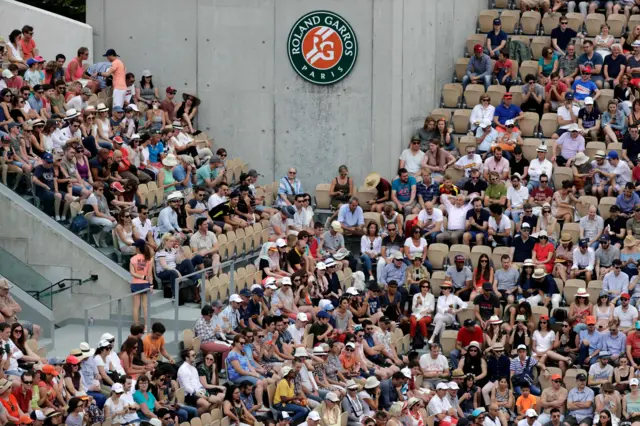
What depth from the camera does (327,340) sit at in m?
27.6

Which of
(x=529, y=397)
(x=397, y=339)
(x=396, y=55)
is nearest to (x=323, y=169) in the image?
(x=396, y=55)

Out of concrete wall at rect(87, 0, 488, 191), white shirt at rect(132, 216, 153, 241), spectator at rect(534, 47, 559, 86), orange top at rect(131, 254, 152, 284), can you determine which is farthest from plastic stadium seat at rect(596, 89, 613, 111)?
orange top at rect(131, 254, 152, 284)

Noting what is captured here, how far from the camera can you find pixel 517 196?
30906 millimetres

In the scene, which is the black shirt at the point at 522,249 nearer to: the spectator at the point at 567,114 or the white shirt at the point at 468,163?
the white shirt at the point at 468,163

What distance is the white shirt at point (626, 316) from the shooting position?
28406 millimetres

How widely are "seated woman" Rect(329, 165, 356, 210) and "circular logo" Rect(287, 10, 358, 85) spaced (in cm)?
178

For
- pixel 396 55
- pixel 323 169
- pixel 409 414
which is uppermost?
pixel 396 55

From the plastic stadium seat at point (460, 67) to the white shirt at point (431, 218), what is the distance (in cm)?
525

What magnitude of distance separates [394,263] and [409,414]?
12.6 ft

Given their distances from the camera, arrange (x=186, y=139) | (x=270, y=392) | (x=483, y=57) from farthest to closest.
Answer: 1. (x=483, y=57)
2. (x=186, y=139)
3. (x=270, y=392)

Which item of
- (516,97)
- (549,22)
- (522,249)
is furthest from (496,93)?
(522,249)

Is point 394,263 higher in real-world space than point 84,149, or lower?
lower

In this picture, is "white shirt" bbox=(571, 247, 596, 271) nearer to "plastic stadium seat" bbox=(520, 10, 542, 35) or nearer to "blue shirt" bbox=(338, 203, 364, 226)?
"blue shirt" bbox=(338, 203, 364, 226)

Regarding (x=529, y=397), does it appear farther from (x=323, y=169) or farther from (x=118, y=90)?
(x=118, y=90)
